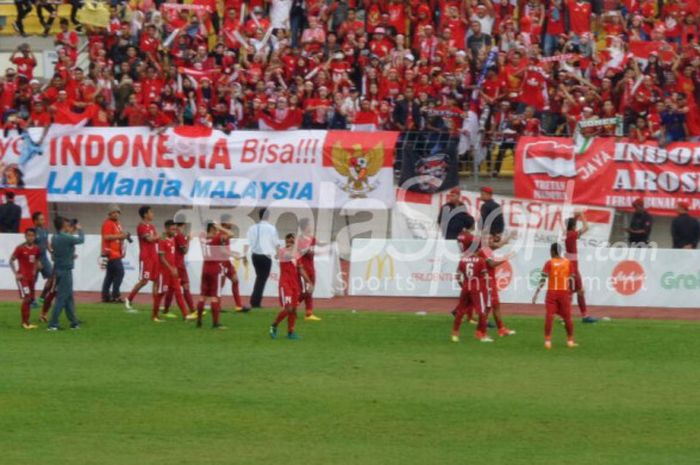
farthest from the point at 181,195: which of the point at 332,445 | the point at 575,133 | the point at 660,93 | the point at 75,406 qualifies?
the point at 332,445

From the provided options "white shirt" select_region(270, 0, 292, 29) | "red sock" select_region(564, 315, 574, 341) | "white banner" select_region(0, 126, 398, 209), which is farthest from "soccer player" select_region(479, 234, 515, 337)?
"white shirt" select_region(270, 0, 292, 29)

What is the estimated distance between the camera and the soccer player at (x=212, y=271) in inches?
904

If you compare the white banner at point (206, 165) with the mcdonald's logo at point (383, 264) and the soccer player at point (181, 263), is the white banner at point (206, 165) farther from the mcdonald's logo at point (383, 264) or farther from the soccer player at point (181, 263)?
the soccer player at point (181, 263)

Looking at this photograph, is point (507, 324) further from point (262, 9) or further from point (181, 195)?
point (262, 9)

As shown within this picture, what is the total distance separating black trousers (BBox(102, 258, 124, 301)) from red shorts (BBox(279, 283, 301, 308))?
588 centimetres

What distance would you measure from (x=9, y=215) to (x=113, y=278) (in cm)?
395

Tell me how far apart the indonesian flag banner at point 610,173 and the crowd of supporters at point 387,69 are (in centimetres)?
43

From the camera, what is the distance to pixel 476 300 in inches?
867

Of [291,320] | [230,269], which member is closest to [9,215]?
[230,269]

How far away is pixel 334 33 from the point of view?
32.2 m

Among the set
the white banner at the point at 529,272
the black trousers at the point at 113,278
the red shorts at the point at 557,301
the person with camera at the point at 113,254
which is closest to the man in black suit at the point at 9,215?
the person with camera at the point at 113,254

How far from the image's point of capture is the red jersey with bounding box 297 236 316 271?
952 inches

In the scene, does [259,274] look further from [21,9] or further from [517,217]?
[21,9]

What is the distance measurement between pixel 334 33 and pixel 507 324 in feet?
34.3
